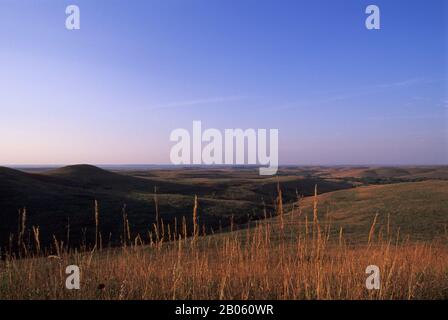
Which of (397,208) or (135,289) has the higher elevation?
(135,289)

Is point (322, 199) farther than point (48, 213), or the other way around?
point (322, 199)

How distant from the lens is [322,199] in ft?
128
